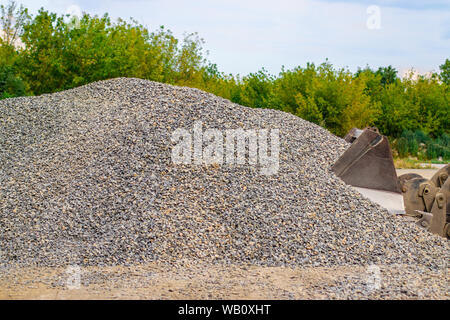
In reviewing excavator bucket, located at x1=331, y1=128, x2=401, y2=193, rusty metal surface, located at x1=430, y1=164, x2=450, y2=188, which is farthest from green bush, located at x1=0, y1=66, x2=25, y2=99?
rusty metal surface, located at x1=430, y1=164, x2=450, y2=188

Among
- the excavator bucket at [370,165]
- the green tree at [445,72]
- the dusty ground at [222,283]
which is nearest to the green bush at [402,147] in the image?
the excavator bucket at [370,165]

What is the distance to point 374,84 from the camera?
28891 millimetres

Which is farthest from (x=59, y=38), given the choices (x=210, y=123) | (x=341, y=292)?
(x=341, y=292)

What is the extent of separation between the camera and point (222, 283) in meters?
4.82

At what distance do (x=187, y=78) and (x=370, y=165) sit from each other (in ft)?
50.5

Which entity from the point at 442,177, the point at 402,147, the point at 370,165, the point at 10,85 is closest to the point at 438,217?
the point at 442,177

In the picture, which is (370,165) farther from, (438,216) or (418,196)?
(438,216)

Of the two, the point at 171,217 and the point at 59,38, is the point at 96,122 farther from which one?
the point at 59,38

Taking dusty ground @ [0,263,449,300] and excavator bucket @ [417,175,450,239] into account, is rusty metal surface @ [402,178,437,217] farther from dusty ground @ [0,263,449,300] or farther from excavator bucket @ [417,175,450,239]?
dusty ground @ [0,263,449,300]

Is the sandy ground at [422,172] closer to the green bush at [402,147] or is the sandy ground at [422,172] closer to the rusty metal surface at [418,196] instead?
the green bush at [402,147]

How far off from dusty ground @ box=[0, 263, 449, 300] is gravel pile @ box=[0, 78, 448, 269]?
0.83ft

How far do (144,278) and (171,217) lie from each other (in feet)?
3.97

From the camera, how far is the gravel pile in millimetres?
5660

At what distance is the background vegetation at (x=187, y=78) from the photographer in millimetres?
15422
